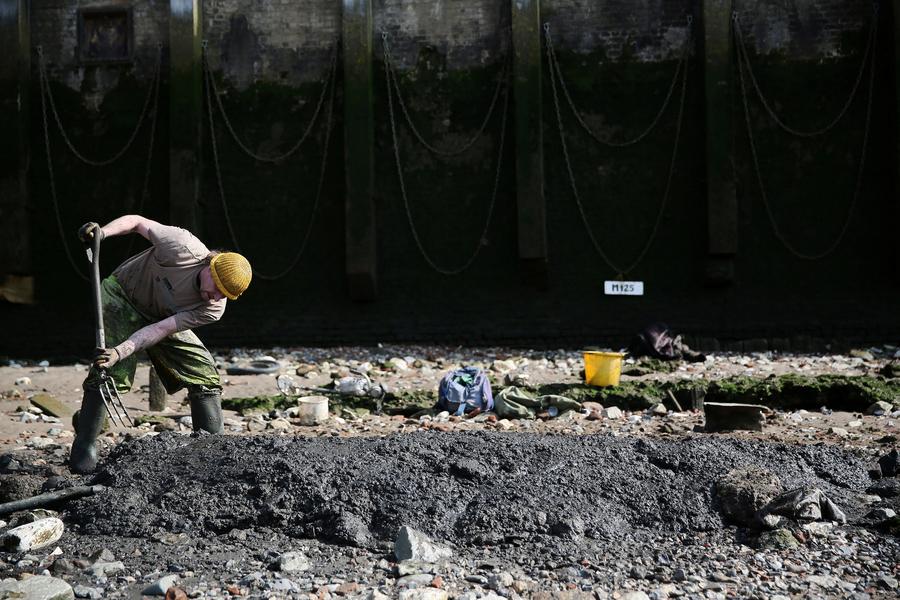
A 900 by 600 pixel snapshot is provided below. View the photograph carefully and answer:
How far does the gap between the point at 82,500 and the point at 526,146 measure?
25.5ft

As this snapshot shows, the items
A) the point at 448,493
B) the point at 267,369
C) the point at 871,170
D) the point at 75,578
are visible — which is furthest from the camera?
the point at 871,170

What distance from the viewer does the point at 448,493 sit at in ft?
12.3

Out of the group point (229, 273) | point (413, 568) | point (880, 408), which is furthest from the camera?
point (880, 408)

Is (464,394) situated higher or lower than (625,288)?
lower

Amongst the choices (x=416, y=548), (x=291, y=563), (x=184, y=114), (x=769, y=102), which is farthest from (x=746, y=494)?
(x=184, y=114)

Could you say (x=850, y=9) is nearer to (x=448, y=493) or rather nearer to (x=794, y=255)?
(x=794, y=255)

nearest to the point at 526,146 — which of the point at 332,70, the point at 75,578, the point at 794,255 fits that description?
the point at 332,70

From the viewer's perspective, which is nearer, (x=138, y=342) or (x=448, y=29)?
(x=138, y=342)

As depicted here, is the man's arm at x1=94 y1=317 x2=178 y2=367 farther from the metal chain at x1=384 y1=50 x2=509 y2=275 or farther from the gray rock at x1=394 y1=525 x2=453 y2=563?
the metal chain at x1=384 y1=50 x2=509 y2=275

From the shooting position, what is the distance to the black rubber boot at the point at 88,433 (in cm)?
440

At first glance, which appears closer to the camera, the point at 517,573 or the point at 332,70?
the point at 517,573

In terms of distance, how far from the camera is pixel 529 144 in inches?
421

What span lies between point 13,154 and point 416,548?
977 cm

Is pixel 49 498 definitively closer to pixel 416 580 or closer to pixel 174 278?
pixel 174 278
